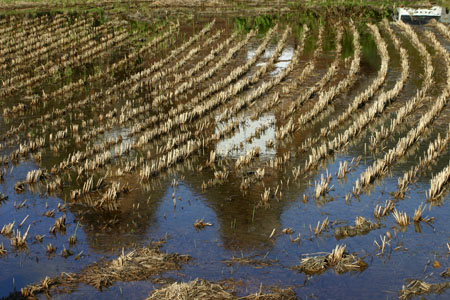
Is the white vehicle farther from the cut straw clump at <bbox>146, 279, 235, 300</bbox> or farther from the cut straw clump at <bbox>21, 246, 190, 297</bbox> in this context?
the cut straw clump at <bbox>146, 279, 235, 300</bbox>

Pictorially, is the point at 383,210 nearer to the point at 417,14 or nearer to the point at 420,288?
the point at 420,288

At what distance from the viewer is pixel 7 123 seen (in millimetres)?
13461

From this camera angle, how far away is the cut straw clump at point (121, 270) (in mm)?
6641

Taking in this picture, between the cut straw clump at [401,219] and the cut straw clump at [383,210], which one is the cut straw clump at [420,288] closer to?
the cut straw clump at [401,219]

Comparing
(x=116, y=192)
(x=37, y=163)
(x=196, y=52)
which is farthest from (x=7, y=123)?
(x=196, y=52)

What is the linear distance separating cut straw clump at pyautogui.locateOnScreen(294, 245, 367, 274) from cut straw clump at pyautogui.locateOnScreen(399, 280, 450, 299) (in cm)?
62

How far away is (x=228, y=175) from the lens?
33.0 ft

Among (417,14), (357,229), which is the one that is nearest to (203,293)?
(357,229)

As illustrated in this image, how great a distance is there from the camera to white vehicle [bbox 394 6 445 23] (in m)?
26.7

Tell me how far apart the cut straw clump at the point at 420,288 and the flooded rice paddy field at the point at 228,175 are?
0.05 ft

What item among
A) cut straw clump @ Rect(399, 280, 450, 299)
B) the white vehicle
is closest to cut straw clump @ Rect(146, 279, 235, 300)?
cut straw clump @ Rect(399, 280, 450, 299)

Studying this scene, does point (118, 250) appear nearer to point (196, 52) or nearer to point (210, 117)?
point (210, 117)

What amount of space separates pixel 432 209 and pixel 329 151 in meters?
2.84

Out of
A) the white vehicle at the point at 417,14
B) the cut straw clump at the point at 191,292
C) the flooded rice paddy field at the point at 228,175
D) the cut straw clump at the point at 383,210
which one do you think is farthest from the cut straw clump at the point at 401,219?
the white vehicle at the point at 417,14
